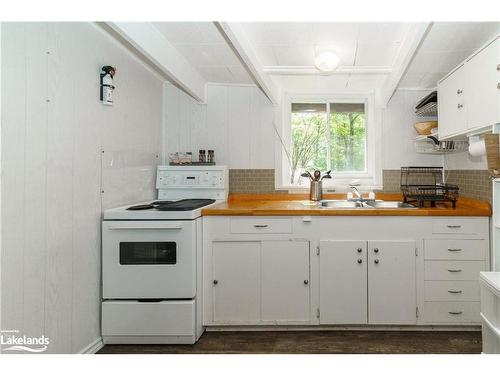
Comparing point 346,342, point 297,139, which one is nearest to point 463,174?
point 297,139

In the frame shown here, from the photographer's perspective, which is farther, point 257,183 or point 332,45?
point 257,183

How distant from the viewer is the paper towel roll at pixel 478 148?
7.09ft

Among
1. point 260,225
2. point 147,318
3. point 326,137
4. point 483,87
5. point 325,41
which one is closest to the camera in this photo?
point 483,87

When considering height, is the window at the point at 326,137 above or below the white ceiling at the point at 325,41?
below

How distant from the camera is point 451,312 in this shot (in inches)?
96.0

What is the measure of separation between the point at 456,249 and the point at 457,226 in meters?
0.16

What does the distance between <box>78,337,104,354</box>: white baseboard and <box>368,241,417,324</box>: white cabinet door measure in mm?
1877

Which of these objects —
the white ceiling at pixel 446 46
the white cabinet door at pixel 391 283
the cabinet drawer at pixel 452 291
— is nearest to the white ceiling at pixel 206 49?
the white ceiling at pixel 446 46

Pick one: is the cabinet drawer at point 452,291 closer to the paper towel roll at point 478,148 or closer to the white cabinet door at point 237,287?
the paper towel roll at point 478,148

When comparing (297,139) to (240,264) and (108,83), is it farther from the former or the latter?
(108,83)

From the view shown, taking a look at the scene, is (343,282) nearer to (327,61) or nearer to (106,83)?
(327,61)

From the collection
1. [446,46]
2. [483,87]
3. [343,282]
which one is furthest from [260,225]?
[446,46]

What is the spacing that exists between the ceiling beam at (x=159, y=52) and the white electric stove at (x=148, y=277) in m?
1.01

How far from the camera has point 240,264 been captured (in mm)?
2506
